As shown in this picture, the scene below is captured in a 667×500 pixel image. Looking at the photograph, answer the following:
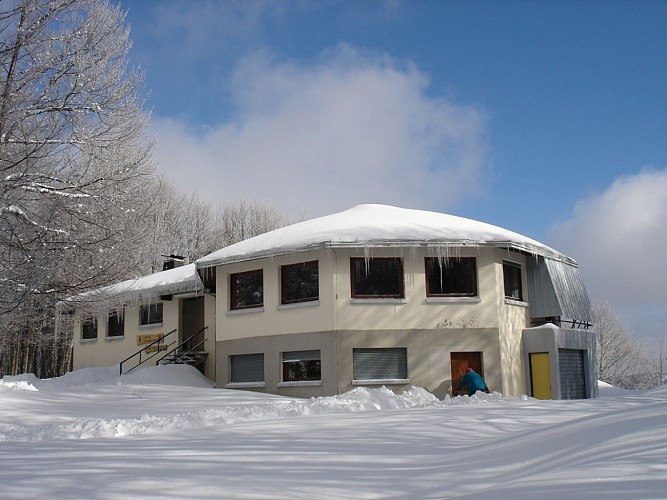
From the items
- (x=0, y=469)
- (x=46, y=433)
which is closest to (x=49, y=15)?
(x=46, y=433)

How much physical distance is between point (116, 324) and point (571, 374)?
19364mm

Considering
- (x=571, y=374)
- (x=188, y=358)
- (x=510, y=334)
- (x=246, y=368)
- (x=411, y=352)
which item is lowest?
(x=571, y=374)

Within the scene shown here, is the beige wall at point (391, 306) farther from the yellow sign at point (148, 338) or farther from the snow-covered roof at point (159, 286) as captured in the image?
the yellow sign at point (148, 338)

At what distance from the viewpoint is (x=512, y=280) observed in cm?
2319

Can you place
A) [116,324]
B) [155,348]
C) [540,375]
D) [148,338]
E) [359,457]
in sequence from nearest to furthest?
1. [359,457]
2. [540,375]
3. [155,348]
4. [148,338]
5. [116,324]

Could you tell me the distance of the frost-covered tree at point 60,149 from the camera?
1402 centimetres

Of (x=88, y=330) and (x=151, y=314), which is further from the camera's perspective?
(x=88, y=330)

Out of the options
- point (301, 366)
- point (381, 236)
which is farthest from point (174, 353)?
point (381, 236)

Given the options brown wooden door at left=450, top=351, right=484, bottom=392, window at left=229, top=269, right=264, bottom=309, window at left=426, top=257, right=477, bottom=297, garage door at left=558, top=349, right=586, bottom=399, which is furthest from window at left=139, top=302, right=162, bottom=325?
garage door at left=558, top=349, right=586, bottom=399

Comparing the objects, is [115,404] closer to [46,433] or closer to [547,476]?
[46,433]

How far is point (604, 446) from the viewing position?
6.00m

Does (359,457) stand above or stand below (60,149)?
below

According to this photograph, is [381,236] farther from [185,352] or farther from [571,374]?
[185,352]

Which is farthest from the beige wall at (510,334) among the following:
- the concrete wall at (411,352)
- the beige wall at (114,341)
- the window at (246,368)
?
the beige wall at (114,341)
